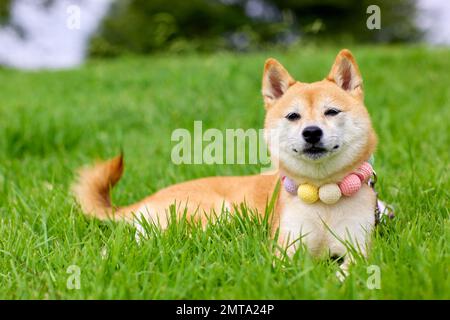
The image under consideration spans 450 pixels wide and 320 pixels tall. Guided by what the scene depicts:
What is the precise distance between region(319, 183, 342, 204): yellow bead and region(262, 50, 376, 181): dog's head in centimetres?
7

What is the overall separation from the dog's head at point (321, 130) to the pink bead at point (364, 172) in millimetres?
30

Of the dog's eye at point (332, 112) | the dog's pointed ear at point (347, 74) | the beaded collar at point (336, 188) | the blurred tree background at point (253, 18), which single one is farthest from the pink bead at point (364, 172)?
the blurred tree background at point (253, 18)

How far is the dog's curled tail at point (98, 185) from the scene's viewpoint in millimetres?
3438

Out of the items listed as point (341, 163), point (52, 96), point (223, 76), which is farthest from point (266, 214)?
point (52, 96)

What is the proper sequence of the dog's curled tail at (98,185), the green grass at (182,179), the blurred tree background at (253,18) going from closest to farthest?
1. the green grass at (182,179)
2. the dog's curled tail at (98,185)
3. the blurred tree background at (253,18)

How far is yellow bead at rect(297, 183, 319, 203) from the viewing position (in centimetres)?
275

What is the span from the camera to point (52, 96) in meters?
7.96

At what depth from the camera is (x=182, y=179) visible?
4.25 meters
